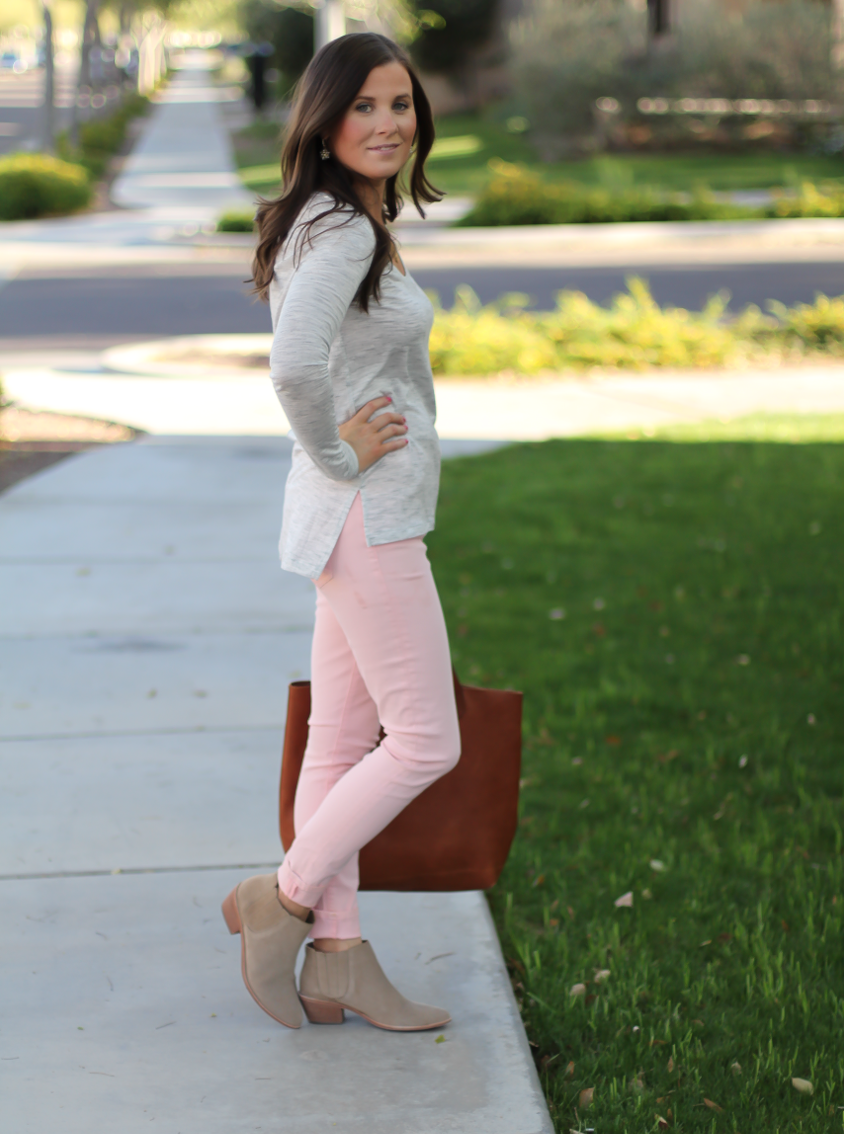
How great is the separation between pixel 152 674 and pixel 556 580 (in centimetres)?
206

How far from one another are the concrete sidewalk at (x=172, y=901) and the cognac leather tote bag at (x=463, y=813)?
0.35m

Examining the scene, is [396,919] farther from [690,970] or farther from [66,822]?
[66,822]

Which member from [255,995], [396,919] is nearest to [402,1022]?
[255,995]

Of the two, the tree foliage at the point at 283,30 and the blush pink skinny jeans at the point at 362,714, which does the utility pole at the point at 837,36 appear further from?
the blush pink skinny jeans at the point at 362,714

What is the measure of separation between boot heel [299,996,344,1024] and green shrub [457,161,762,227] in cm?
2066

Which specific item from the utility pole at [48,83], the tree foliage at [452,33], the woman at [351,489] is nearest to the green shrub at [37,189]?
the utility pole at [48,83]

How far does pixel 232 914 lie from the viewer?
2787 millimetres

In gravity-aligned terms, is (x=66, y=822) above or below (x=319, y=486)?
below

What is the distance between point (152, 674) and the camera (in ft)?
16.4

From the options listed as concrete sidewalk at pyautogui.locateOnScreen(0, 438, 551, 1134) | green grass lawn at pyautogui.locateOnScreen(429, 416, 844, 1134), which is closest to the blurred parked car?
green grass lawn at pyautogui.locateOnScreen(429, 416, 844, 1134)

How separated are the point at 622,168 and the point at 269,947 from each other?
2815 centimetres

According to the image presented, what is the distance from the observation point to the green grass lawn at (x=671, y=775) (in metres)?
2.83

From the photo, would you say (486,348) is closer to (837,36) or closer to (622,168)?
(622,168)

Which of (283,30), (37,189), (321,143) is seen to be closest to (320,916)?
(321,143)
